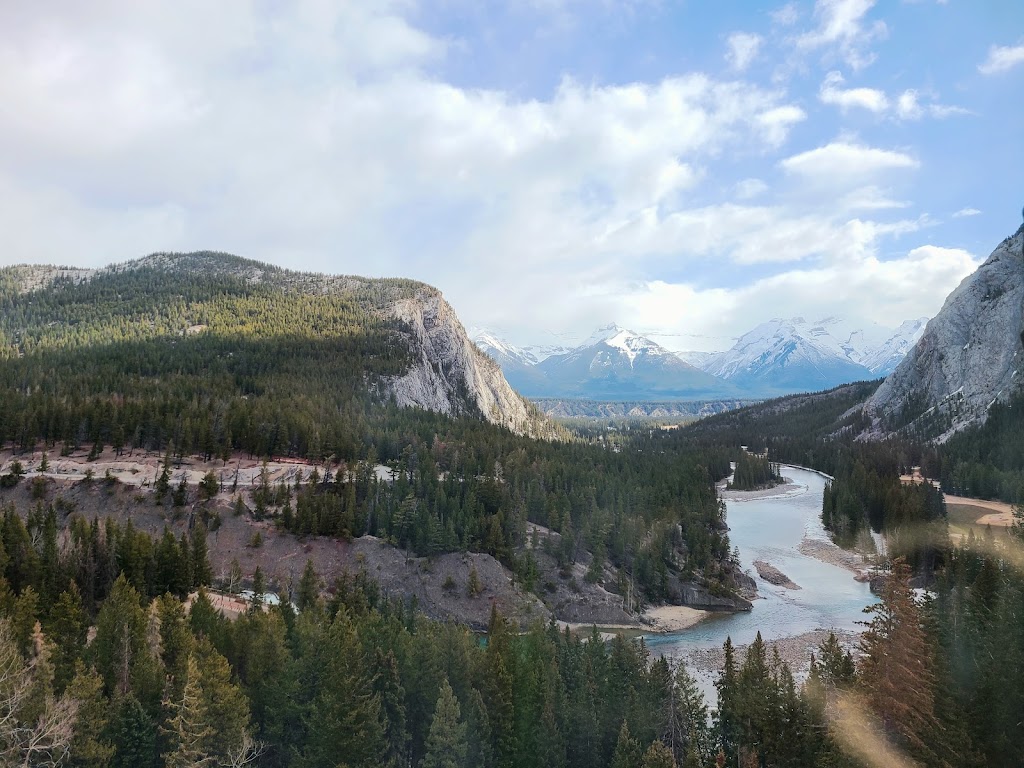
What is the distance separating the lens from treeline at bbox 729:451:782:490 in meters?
167

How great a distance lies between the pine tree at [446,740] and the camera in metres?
37.0

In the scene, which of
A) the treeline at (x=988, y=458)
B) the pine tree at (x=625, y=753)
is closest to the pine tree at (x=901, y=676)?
the pine tree at (x=625, y=753)

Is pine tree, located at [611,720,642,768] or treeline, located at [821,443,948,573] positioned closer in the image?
pine tree, located at [611,720,642,768]

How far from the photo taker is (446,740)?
3684cm

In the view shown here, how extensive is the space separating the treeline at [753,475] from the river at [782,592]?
15994mm

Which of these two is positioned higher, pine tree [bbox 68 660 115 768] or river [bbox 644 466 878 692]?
pine tree [bbox 68 660 115 768]

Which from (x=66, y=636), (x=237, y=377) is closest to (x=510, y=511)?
(x=66, y=636)

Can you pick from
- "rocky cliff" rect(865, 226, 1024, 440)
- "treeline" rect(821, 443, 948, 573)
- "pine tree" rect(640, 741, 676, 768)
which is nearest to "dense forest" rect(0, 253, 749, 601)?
"treeline" rect(821, 443, 948, 573)

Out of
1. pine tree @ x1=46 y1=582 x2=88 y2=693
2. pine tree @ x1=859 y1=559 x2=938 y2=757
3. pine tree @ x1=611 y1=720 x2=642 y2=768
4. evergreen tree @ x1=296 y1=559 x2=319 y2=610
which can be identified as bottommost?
evergreen tree @ x1=296 y1=559 x2=319 y2=610

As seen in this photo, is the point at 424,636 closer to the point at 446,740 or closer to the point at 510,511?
the point at 446,740

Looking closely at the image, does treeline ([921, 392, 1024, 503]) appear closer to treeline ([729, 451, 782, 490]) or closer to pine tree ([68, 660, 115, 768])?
treeline ([729, 451, 782, 490])

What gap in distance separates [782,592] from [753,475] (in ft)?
265

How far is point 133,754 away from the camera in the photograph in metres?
36.1

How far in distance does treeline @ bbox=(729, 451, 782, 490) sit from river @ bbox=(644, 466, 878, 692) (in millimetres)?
15994
